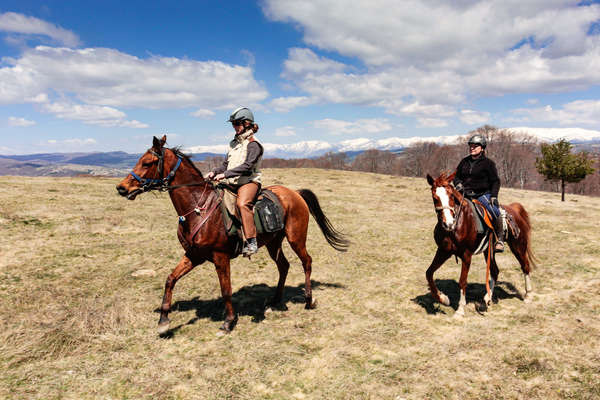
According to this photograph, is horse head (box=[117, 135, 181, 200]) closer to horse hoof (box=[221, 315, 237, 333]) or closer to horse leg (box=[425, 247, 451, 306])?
horse hoof (box=[221, 315, 237, 333])

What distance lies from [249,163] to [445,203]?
4.10m

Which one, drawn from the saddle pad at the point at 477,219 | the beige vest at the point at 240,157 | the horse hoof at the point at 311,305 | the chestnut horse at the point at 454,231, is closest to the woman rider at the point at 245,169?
the beige vest at the point at 240,157

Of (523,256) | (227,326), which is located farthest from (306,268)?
(523,256)

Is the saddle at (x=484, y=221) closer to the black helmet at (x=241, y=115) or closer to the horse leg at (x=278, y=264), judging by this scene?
the horse leg at (x=278, y=264)

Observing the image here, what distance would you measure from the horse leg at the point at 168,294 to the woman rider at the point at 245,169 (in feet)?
4.20

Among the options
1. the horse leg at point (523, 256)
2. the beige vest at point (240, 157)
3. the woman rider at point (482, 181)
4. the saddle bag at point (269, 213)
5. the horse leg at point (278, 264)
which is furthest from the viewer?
the horse leg at point (523, 256)

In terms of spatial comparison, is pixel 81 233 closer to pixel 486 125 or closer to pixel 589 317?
pixel 589 317

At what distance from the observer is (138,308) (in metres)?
6.95

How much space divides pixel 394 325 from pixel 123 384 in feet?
16.7

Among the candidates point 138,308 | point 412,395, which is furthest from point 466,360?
point 138,308

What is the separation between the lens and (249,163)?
6180mm

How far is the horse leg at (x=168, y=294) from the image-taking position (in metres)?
5.89

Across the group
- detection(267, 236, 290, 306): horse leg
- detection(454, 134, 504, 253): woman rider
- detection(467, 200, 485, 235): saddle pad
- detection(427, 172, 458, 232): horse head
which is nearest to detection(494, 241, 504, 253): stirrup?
detection(454, 134, 504, 253): woman rider

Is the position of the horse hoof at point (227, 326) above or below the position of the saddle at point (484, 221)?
below
